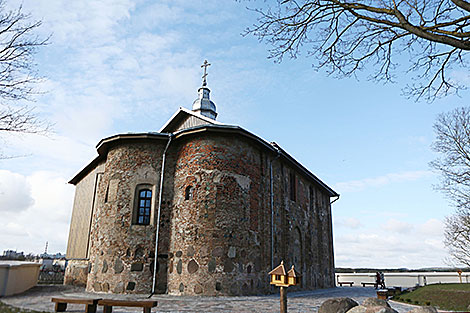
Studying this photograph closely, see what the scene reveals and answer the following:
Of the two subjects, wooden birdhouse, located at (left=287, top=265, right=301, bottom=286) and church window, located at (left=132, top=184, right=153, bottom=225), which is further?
church window, located at (left=132, top=184, right=153, bottom=225)

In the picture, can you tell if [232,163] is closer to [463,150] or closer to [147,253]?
[147,253]

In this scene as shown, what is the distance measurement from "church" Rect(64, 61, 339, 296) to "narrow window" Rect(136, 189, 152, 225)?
0.04 metres

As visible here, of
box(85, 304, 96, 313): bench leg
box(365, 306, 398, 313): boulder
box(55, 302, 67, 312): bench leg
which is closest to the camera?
box(365, 306, 398, 313): boulder

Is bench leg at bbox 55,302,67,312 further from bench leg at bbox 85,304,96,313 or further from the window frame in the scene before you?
the window frame

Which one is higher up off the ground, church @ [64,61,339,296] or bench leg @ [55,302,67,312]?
A: church @ [64,61,339,296]

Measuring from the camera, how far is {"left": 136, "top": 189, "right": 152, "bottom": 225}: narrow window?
1455 cm

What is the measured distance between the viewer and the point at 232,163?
47.6 ft

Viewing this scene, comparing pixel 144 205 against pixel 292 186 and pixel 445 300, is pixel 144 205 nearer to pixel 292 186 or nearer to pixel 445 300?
pixel 292 186

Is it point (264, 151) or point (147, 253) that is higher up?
point (264, 151)

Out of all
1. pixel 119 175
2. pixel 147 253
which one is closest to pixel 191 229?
pixel 147 253

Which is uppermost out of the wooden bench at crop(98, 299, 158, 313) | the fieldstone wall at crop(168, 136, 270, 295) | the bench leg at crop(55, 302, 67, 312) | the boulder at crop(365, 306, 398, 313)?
the fieldstone wall at crop(168, 136, 270, 295)

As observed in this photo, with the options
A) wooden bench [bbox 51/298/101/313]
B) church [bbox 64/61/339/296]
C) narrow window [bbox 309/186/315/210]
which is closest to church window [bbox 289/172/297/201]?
church [bbox 64/61/339/296]

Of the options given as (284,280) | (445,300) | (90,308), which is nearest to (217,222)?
(90,308)

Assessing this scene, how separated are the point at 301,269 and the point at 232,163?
7.96m
